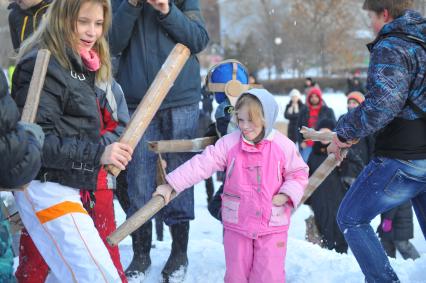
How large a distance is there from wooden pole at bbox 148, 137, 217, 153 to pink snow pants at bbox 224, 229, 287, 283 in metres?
0.57

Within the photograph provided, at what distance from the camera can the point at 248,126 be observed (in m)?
3.34

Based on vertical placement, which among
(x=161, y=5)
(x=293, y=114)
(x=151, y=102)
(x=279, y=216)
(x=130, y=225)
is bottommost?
(x=293, y=114)

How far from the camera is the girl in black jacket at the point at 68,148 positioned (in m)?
2.59

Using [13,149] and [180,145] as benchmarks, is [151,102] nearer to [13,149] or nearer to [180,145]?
[180,145]

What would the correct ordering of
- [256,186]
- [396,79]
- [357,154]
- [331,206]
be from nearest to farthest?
[396,79], [256,186], [331,206], [357,154]

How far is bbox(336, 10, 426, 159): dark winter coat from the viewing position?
310 cm

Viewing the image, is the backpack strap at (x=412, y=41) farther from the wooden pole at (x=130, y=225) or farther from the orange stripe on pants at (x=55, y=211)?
the orange stripe on pants at (x=55, y=211)

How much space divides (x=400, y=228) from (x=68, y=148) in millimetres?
4361

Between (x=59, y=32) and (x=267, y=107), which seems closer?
(x=59, y=32)

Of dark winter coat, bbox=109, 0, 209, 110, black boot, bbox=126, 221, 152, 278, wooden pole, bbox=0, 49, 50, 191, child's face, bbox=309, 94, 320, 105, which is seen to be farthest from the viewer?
child's face, bbox=309, 94, 320, 105

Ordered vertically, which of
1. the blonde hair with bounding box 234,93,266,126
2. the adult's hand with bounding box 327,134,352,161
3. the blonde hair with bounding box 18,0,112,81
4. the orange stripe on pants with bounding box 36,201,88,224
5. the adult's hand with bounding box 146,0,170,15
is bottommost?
the orange stripe on pants with bounding box 36,201,88,224

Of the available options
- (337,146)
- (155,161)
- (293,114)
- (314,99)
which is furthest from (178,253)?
(293,114)

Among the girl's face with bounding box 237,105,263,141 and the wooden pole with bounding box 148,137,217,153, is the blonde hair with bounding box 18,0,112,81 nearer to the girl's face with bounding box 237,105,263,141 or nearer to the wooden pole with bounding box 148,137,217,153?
the wooden pole with bounding box 148,137,217,153

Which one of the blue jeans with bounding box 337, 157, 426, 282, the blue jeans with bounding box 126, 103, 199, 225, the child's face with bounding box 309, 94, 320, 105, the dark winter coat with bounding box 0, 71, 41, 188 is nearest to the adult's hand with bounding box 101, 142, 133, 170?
the dark winter coat with bounding box 0, 71, 41, 188
